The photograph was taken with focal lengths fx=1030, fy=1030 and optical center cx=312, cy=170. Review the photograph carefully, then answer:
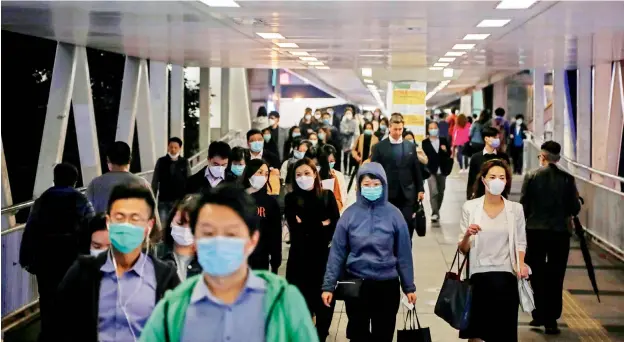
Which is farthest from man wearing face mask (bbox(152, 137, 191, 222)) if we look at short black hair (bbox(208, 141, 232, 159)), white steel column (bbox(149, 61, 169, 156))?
white steel column (bbox(149, 61, 169, 156))

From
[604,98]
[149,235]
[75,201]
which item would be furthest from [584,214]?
[149,235]

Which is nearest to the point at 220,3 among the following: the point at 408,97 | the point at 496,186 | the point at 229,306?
the point at 496,186

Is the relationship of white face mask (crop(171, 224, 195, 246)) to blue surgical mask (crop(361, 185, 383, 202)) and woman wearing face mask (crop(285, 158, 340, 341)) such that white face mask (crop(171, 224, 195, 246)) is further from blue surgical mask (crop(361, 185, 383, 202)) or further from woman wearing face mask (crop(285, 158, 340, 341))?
woman wearing face mask (crop(285, 158, 340, 341))

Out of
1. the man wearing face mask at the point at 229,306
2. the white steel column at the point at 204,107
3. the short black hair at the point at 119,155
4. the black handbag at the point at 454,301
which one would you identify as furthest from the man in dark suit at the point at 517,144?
the man wearing face mask at the point at 229,306

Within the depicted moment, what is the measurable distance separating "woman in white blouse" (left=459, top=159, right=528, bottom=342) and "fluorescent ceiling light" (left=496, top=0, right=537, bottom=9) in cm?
175

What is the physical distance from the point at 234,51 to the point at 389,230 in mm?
9363

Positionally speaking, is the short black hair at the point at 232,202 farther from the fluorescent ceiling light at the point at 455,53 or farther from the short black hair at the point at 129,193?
the fluorescent ceiling light at the point at 455,53

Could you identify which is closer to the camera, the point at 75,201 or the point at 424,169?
the point at 75,201

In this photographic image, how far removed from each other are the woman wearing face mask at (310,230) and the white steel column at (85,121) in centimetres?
715

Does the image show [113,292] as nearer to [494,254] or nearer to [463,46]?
[494,254]

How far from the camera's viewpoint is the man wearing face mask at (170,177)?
1234 cm

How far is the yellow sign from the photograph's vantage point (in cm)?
2527

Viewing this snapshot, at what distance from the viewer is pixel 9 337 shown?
9297 millimetres

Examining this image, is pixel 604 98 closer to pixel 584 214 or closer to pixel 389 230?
pixel 584 214
